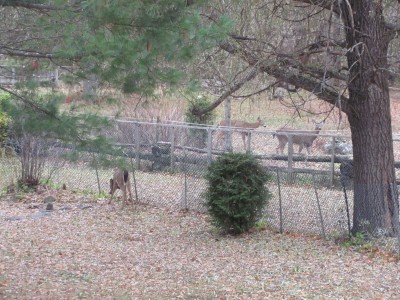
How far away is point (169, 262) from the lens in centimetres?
1116

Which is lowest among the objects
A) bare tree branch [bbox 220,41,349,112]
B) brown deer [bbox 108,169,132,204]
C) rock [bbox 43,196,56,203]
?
rock [bbox 43,196,56,203]

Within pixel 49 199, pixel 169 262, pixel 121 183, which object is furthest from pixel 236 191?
pixel 49 199

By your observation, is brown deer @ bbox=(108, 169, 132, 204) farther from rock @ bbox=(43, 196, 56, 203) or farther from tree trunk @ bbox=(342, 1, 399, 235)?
tree trunk @ bbox=(342, 1, 399, 235)

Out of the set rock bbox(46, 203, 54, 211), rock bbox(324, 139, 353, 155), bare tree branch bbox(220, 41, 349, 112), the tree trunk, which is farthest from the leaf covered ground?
rock bbox(324, 139, 353, 155)

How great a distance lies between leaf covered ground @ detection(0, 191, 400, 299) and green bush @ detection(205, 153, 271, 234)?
0.37 meters

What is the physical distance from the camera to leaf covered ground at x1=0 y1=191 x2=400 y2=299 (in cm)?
932

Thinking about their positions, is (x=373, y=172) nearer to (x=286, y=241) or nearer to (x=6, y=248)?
(x=286, y=241)

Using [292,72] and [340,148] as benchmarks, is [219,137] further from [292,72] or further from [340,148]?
[292,72]

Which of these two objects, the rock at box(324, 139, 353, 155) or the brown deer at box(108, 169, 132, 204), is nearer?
the brown deer at box(108, 169, 132, 204)

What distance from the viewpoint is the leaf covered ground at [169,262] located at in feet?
30.6

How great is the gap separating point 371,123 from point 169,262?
3855 mm

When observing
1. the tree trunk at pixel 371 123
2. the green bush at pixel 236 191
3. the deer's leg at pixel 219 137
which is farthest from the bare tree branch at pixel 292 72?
the deer's leg at pixel 219 137

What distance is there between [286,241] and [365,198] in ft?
5.14

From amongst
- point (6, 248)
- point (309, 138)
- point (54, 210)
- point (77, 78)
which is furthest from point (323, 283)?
point (309, 138)
